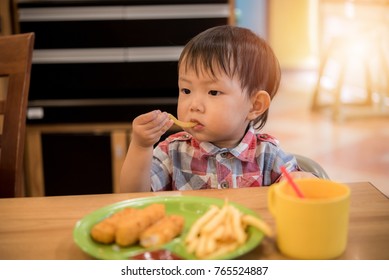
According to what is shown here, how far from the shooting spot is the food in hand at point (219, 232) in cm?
58

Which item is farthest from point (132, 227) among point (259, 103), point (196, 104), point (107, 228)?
point (259, 103)

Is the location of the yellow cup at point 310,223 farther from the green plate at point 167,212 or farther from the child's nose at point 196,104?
the child's nose at point 196,104

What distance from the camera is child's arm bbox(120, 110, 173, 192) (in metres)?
0.83

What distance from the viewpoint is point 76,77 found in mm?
2059

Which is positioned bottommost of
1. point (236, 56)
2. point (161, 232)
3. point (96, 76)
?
point (96, 76)

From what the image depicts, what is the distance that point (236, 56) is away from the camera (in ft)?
3.19

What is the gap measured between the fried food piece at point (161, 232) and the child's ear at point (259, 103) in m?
0.43

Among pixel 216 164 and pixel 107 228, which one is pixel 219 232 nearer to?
pixel 107 228

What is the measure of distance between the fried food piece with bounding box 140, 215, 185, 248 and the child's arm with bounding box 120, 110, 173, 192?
0.71 feet

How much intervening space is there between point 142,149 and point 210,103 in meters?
0.15

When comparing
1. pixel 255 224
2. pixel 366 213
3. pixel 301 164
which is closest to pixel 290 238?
pixel 255 224

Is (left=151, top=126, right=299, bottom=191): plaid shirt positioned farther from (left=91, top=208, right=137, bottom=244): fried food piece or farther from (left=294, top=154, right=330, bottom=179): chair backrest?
(left=91, top=208, right=137, bottom=244): fried food piece

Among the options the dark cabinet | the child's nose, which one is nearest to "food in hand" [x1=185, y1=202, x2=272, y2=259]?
the child's nose

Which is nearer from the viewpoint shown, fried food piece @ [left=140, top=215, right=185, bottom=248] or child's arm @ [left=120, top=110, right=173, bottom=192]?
fried food piece @ [left=140, top=215, right=185, bottom=248]
